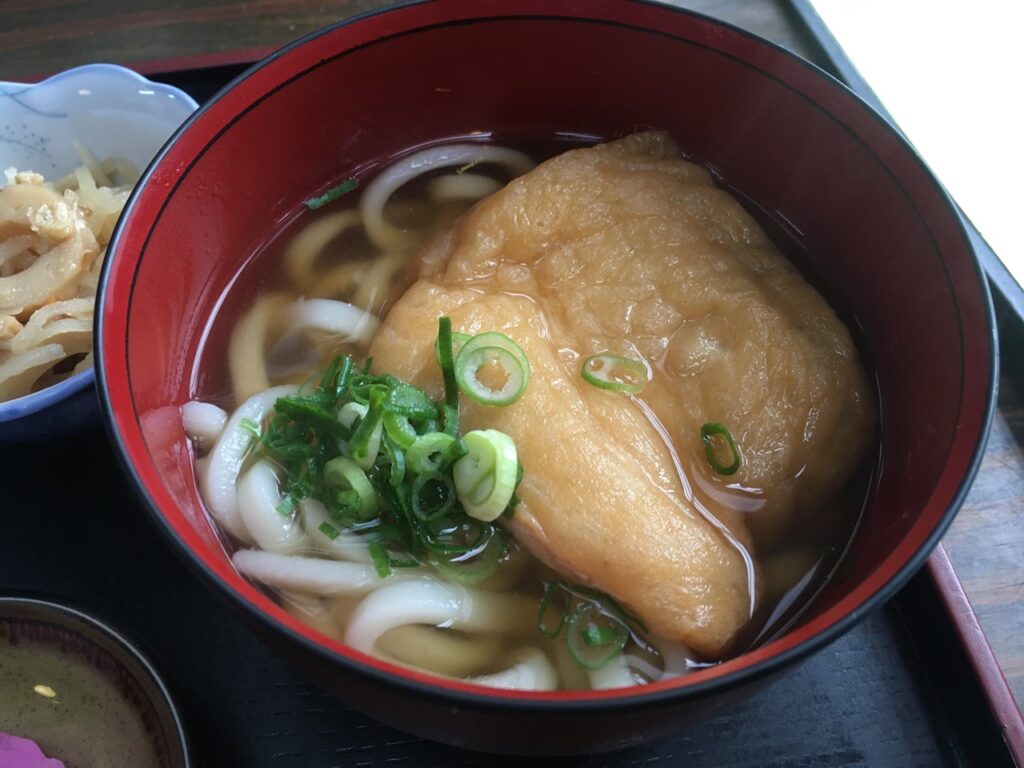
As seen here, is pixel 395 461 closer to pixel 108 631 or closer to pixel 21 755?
pixel 108 631

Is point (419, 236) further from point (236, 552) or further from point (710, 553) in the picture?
point (710, 553)

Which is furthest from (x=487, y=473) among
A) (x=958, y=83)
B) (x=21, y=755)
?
(x=958, y=83)

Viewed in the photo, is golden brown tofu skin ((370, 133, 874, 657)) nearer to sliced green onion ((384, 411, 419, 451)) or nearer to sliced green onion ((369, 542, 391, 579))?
sliced green onion ((384, 411, 419, 451))

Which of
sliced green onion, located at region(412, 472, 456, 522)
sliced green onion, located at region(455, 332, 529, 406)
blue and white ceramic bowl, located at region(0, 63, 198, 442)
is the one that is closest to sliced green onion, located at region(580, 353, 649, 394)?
sliced green onion, located at region(455, 332, 529, 406)

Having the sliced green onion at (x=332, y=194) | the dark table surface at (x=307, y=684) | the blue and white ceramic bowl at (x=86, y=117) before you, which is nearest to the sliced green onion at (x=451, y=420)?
the dark table surface at (x=307, y=684)

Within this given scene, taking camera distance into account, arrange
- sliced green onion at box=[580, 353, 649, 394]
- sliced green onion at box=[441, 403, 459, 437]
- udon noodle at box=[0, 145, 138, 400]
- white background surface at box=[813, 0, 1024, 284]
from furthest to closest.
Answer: white background surface at box=[813, 0, 1024, 284]
udon noodle at box=[0, 145, 138, 400]
sliced green onion at box=[580, 353, 649, 394]
sliced green onion at box=[441, 403, 459, 437]
